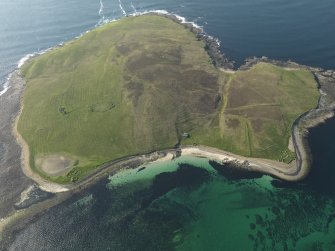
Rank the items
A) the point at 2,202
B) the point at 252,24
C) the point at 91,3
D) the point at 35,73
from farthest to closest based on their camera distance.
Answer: the point at 91,3, the point at 252,24, the point at 35,73, the point at 2,202

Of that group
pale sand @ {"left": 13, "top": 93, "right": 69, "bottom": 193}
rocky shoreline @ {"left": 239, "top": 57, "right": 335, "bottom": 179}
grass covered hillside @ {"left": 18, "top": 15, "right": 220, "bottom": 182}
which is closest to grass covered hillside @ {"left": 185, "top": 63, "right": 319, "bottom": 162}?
rocky shoreline @ {"left": 239, "top": 57, "right": 335, "bottom": 179}

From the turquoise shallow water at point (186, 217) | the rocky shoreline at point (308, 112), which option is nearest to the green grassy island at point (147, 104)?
the rocky shoreline at point (308, 112)

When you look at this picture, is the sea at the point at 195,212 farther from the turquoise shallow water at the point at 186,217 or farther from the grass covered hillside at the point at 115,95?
the grass covered hillside at the point at 115,95

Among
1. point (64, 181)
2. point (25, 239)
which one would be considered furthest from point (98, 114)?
point (25, 239)

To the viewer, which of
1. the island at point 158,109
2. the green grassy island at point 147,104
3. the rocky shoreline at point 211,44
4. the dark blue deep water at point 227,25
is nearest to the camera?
the island at point 158,109

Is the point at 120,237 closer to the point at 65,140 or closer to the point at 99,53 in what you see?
the point at 65,140

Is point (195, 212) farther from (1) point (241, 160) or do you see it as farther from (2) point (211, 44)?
(2) point (211, 44)

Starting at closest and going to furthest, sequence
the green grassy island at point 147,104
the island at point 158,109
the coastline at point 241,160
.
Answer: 1. the coastline at point 241,160
2. the island at point 158,109
3. the green grassy island at point 147,104

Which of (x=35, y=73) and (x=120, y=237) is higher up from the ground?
(x=35, y=73)
